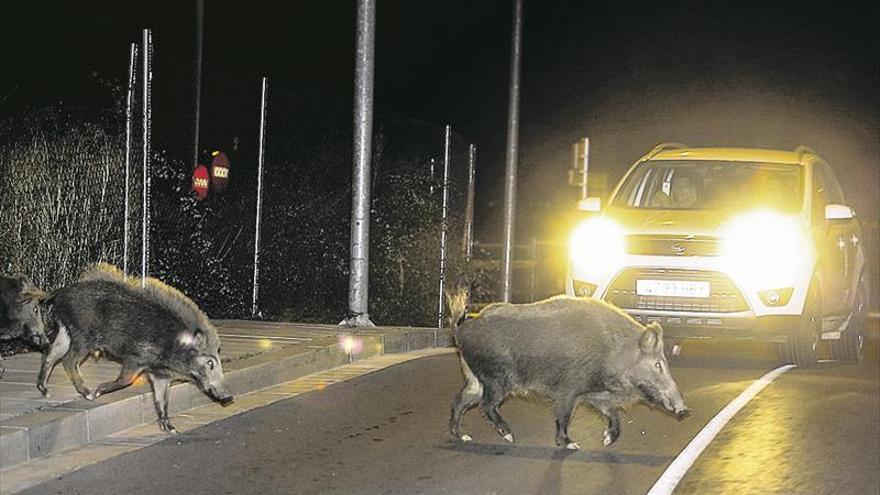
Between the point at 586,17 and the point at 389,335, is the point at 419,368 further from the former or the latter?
the point at 586,17

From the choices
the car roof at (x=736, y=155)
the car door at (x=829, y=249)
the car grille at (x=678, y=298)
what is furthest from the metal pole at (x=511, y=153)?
the car grille at (x=678, y=298)

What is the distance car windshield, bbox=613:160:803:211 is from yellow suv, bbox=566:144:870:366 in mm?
12

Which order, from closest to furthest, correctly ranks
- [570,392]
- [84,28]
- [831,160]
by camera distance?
[570,392]
[84,28]
[831,160]

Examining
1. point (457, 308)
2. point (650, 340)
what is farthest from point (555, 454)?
point (457, 308)

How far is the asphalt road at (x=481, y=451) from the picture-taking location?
8.12 metres

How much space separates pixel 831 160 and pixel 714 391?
121ft

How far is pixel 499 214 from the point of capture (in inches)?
1693

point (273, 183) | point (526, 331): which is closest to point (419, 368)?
point (526, 331)

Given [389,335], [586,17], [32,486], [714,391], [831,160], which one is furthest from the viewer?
[586,17]

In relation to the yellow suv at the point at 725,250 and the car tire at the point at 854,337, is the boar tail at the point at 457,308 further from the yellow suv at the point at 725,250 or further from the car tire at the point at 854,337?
the car tire at the point at 854,337

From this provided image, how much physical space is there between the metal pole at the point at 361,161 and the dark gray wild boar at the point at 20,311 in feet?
18.2

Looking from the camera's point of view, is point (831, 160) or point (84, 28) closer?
point (84, 28)

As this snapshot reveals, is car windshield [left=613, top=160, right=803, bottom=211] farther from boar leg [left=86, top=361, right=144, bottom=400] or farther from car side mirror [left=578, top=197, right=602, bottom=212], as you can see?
boar leg [left=86, top=361, right=144, bottom=400]

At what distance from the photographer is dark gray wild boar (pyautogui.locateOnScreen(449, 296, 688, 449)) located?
931 centimetres
